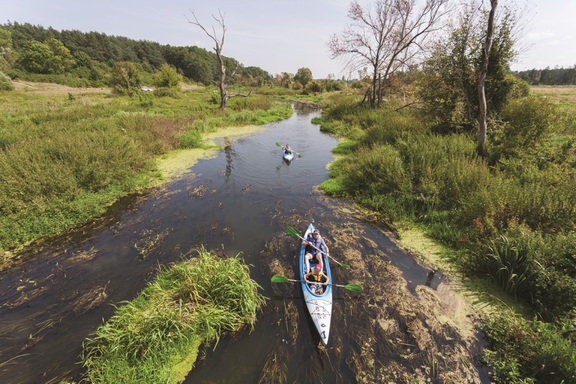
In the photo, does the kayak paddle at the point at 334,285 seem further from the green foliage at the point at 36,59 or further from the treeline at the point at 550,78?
the treeline at the point at 550,78

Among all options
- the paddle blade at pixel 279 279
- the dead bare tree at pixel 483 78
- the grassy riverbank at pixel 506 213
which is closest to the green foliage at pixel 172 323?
the paddle blade at pixel 279 279

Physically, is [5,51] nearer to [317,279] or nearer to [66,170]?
[66,170]

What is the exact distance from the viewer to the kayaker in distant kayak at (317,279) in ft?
21.2

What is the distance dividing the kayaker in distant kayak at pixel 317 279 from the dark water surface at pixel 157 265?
61cm

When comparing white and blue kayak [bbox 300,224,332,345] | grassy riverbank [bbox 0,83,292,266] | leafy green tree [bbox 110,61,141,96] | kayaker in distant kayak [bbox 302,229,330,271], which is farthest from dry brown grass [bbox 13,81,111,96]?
white and blue kayak [bbox 300,224,332,345]

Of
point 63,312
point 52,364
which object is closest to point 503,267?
point 52,364

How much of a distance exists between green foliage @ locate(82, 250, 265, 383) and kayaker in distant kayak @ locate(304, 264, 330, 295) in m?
1.34

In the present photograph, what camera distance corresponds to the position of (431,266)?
7.81m

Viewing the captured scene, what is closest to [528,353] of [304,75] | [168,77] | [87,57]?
[168,77]

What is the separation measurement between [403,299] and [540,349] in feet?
8.61

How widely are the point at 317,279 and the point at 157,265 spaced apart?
487 centimetres

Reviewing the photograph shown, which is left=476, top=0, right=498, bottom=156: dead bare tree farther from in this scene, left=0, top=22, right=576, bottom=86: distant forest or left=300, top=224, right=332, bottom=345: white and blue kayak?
left=0, top=22, right=576, bottom=86: distant forest

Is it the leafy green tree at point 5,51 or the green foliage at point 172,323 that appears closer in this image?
the green foliage at point 172,323

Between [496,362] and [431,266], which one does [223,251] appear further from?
[496,362]
